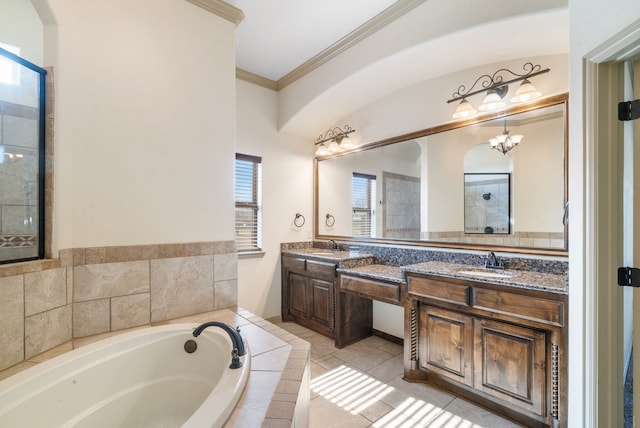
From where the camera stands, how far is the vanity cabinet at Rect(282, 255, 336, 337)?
2879 mm

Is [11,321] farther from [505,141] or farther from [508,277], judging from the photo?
[505,141]

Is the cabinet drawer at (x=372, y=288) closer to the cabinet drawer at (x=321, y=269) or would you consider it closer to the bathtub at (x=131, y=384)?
the cabinet drawer at (x=321, y=269)

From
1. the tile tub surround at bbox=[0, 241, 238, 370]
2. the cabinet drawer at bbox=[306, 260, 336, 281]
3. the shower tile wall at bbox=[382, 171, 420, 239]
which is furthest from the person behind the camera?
the cabinet drawer at bbox=[306, 260, 336, 281]

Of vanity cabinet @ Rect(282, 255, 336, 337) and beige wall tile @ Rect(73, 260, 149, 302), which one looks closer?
beige wall tile @ Rect(73, 260, 149, 302)

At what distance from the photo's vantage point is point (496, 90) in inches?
83.0

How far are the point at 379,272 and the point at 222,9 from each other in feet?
8.27

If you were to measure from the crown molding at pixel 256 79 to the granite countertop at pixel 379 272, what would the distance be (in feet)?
7.85

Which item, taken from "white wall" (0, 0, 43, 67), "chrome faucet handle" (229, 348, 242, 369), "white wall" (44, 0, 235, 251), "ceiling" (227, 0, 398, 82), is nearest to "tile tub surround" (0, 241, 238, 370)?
"white wall" (44, 0, 235, 251)

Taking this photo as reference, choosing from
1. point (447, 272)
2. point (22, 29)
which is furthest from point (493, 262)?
point (22, 29)

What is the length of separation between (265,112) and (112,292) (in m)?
2.49

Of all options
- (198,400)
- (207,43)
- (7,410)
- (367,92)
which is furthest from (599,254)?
(207,43)

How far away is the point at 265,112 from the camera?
11.1 ft

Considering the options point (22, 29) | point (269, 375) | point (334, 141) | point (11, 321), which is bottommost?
point (269, 375)

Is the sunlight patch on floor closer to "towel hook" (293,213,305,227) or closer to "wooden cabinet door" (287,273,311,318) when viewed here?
"wooden cabinet door" (287,273,311,318)
